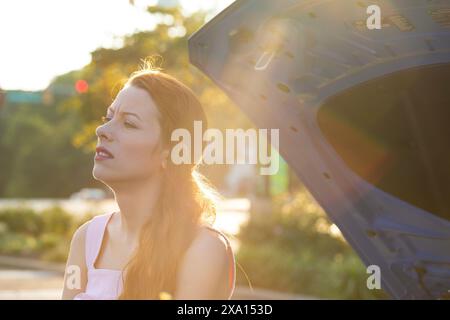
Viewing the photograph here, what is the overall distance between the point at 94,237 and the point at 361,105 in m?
1.40

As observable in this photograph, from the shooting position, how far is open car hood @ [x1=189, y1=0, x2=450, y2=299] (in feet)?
11.4

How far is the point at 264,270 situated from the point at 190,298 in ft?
41.5

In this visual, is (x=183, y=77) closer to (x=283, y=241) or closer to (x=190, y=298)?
(x=283, y=241)

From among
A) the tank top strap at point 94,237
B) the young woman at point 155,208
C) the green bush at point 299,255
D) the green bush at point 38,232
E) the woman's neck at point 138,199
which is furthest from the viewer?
the green bush at point 38,232

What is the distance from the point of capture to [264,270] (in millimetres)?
15328

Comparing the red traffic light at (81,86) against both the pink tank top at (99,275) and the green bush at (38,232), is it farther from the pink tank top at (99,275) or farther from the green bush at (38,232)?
the pink tank top at (99,275)

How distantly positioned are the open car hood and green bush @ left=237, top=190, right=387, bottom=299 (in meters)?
8.30

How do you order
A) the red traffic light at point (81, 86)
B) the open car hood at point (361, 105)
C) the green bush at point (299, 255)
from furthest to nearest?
the red traffic light at point (81, 86)
the green bush at point (299, 255)
the open car hood at point (361, 105)

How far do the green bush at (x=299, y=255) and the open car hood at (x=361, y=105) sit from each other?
8.30 metres

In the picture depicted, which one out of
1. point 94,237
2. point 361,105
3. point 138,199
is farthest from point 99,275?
point 361,105

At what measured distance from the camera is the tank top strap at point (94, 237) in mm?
3129

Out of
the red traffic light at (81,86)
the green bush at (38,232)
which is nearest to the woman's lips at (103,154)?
the green bush at (38,232)

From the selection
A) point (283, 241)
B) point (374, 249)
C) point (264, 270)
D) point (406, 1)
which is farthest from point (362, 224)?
point (283, 241)

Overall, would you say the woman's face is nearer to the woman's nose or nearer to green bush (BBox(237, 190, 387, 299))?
the woman's nose
